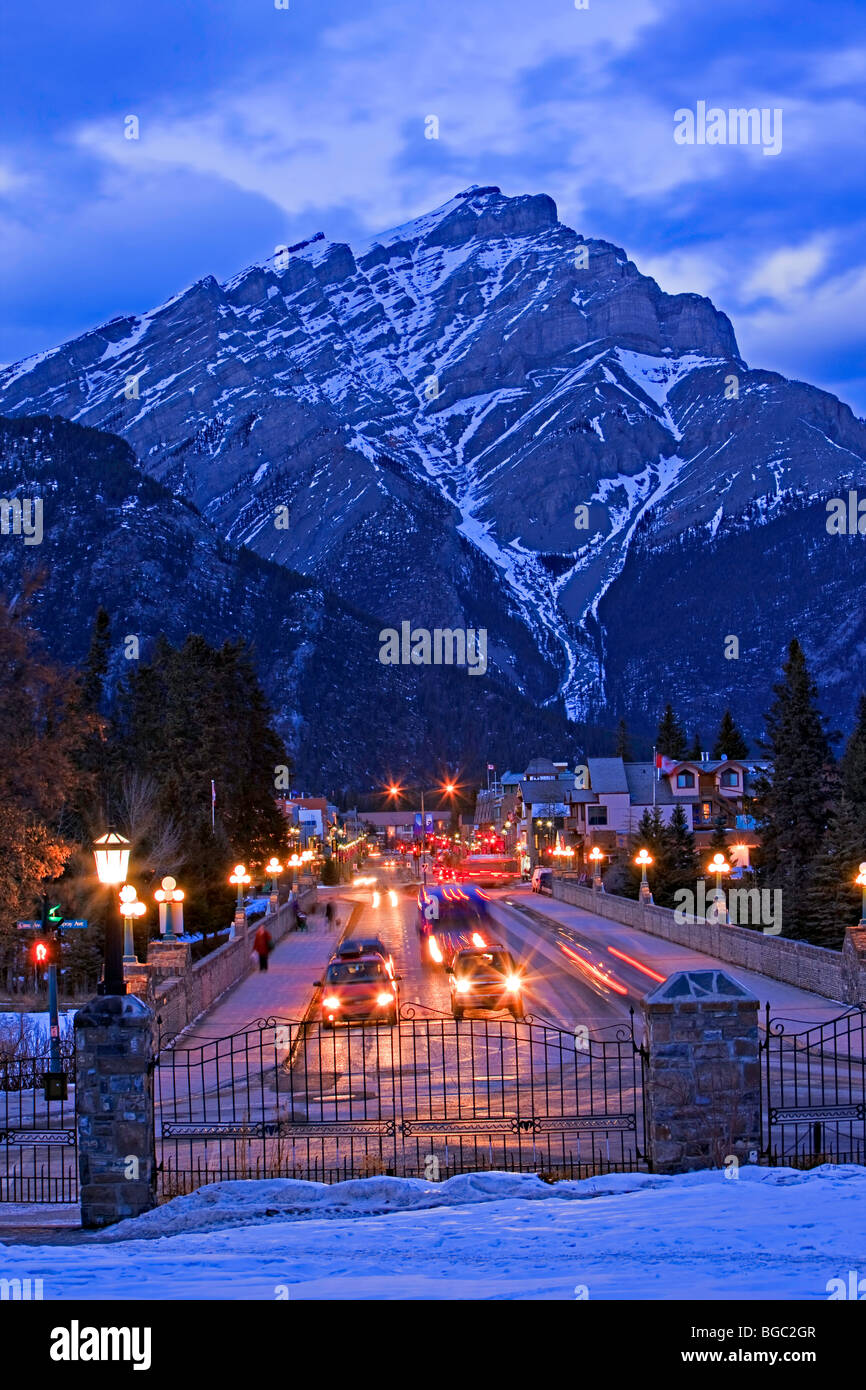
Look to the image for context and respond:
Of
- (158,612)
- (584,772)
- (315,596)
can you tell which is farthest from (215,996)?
(315,596)

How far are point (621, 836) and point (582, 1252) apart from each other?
71.1 m

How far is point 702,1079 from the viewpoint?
10.5m

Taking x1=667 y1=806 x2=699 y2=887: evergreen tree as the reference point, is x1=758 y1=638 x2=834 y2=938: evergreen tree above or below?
above

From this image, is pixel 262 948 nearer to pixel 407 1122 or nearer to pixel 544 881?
pixel 407 1122

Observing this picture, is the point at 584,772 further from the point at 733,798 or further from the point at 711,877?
the point at 711,877

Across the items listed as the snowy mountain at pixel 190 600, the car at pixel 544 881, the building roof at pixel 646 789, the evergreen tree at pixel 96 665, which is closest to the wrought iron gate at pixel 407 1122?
the evergreen tree at pixel 96 665

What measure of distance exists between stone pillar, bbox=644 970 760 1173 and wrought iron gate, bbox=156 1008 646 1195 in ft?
1.30

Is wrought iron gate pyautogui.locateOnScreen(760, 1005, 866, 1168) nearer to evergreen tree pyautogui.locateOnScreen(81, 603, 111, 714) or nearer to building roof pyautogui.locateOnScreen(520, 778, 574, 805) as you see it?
evergreen tree pyautogui.locateOnScreen(81, 603, 111, 714)

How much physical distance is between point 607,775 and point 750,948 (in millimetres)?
52368

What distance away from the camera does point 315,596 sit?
176 meters

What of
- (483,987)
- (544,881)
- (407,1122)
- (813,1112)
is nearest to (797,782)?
(544,881)

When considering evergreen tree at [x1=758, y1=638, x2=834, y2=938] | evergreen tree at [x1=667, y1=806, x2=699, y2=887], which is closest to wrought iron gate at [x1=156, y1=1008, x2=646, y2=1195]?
evergreen tree at [x1=758, y1=638, x2=834, y2=938]

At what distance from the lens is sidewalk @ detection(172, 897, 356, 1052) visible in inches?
898

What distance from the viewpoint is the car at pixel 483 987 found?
22.0m
